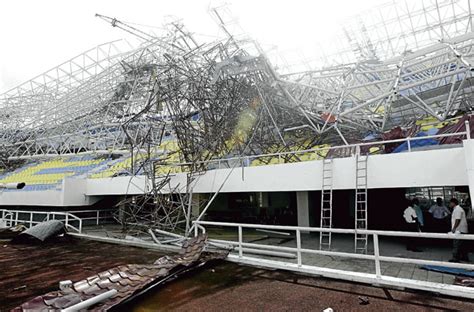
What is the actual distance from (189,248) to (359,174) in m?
4.57

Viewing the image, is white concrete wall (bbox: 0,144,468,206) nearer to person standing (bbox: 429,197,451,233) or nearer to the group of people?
the group of people

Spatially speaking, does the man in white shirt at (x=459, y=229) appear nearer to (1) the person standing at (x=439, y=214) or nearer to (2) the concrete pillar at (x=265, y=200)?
(1) the person standing at (x=439, y=214)

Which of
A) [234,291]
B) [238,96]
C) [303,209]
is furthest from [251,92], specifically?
[234,291]

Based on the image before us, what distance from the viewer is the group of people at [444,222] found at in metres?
6.84

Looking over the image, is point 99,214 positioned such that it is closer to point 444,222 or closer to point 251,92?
point 251,92

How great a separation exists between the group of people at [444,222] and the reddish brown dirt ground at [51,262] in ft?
22.9

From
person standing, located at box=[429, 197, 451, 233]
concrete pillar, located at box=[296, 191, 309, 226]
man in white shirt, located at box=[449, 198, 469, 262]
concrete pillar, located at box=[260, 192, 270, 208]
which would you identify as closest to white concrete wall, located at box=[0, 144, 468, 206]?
man in white shirt, located at box=[449, 198, 469, 262]

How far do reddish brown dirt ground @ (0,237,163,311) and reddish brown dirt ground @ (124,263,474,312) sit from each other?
2.47m

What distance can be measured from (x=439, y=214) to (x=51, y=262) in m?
11.5

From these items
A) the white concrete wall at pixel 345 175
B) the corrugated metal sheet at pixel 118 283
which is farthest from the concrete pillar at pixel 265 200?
the corrugated metal sheet at pixel 118 283

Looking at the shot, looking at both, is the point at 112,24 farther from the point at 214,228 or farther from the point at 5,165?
the point at 5,165

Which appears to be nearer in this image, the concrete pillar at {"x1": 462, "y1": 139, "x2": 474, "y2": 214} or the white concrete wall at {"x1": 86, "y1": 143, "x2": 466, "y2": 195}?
the concrete pillar at {"x1": 462, "y1": 139, "x2": 474, "y2": 214}

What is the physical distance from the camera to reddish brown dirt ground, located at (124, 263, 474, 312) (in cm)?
443

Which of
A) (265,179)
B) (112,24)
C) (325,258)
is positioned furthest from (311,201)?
(112,24)
